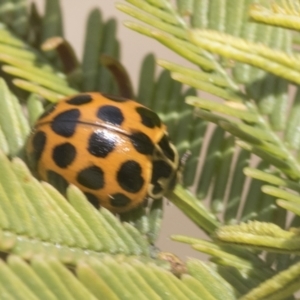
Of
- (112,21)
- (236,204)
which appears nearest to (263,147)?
(236,204)

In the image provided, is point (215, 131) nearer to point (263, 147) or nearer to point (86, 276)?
point (263, 147)
